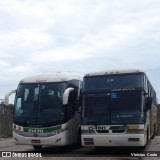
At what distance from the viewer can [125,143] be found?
13.8 meters

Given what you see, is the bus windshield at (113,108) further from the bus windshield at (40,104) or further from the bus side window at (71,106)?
the bus windshield at (40,104)

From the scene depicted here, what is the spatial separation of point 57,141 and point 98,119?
1.82 m

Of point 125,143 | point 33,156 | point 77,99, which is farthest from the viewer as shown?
point 77,99

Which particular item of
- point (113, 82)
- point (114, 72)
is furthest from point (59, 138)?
point (114, 72)

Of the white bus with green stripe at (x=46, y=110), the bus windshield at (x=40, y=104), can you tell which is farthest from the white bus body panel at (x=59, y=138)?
the bus windshield at (x=40, y=104)

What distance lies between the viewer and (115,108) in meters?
14.3

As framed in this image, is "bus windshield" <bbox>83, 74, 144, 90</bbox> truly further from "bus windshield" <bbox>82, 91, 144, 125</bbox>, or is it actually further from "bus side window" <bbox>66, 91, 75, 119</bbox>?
"bus side window" <bbox>66, 91, 75, 119</bbox>

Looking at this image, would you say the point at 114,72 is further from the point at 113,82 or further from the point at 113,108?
the point at 113,108

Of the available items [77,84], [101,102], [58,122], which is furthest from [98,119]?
[77,84]

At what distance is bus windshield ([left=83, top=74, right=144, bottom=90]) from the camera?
1448 cm

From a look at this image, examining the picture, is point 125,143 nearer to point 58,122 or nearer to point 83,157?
point 83,157

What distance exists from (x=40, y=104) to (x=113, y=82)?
2.95 m

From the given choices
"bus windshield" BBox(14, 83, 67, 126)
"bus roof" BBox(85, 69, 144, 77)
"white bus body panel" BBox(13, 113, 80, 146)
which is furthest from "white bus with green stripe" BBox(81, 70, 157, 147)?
"bus windshield" BBox(14, 83, 67, 126)

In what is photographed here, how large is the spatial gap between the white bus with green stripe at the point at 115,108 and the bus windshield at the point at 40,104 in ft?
3.42
